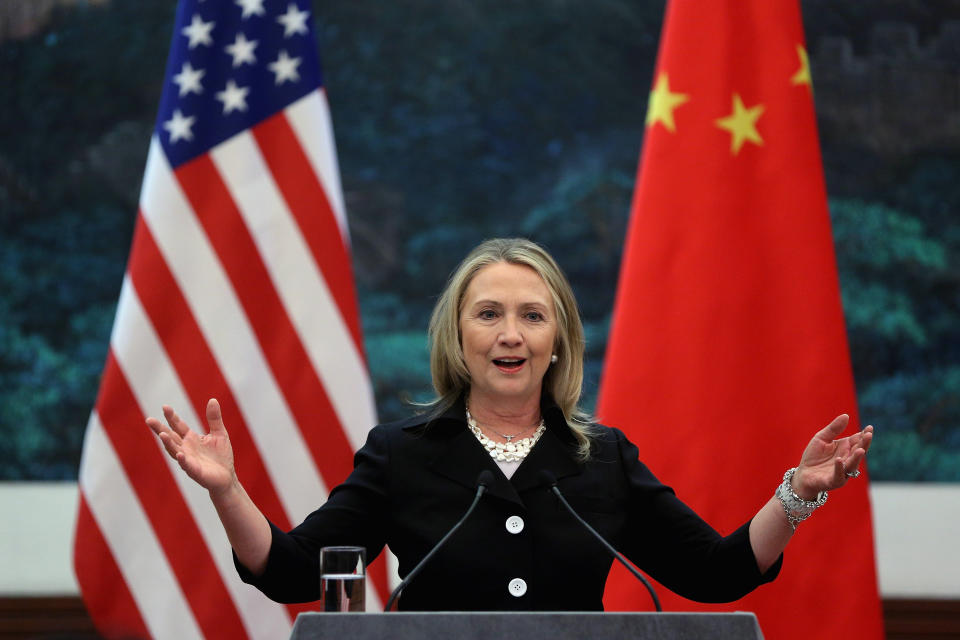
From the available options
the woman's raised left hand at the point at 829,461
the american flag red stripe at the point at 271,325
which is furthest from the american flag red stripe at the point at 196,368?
the woman's raised left hand at the point at 829,461

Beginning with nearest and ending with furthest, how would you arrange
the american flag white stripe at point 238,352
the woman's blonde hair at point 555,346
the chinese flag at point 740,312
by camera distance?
the woman's blonde hair at point 555,346 → the chinese flag at point 740,312 → the american flag white stripe at point 238,352

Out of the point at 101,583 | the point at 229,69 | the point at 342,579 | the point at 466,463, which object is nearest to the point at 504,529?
the point at 466,463

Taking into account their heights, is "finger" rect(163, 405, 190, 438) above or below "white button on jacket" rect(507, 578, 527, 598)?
above

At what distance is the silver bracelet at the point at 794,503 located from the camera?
6.01 ft

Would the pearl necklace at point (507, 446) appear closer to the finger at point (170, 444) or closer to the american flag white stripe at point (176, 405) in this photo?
the finger at point (170, 444)

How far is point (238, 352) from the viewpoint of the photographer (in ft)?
10.1

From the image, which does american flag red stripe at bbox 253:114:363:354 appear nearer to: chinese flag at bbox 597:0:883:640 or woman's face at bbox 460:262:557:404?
chinese flag at bbox 597:0:883:640

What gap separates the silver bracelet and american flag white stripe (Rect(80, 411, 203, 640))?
1823 millimetres

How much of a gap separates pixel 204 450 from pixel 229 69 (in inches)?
71.2

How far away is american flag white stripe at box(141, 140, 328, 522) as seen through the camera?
3057 millimetres

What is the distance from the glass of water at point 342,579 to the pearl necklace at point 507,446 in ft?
1.90

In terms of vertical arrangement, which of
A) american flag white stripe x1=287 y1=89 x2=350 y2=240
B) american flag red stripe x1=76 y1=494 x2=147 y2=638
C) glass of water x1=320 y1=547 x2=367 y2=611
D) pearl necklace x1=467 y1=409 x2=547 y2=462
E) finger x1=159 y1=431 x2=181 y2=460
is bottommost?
american flag red stripe x1=76 y1=494 x2=147 y2=638

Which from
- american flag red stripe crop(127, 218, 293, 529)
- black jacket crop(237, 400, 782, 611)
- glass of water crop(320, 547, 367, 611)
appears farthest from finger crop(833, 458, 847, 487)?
american flag red stripe crop(127, 218, 293, 529)

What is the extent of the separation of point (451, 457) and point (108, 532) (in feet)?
4.67
